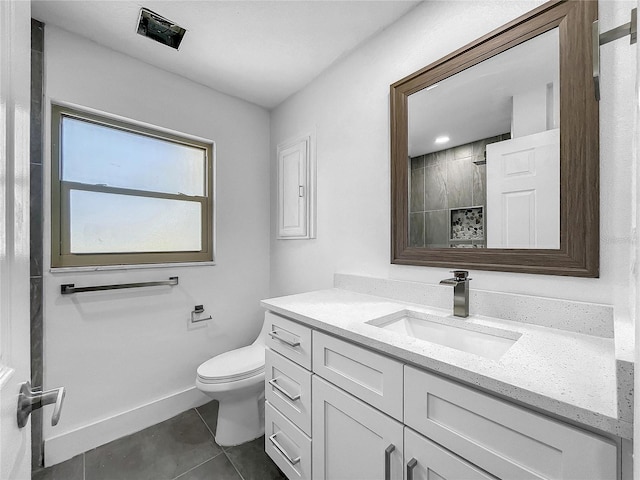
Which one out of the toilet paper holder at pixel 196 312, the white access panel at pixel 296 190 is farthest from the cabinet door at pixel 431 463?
the toilet paper holder at pixel 196 312

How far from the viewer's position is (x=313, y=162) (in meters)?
2.05

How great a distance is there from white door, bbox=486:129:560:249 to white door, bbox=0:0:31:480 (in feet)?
4.65

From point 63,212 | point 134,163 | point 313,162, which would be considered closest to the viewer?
point 63,212

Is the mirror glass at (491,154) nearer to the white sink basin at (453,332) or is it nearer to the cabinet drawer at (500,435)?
the white sink basin at (453,332)

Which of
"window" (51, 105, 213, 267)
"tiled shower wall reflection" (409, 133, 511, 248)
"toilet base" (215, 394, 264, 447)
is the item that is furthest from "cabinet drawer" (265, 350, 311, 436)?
"window" (51, 105, 213, 267)

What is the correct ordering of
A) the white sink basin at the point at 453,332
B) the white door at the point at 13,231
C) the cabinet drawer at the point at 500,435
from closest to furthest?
the white door at the point at 13,231, the cabinet drawer at the point at 500,435, the white sink basin at the point at 453,332

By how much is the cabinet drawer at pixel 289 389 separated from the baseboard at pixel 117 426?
3.00 ft

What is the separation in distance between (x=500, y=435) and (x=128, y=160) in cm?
230

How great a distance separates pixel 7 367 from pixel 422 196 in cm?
145

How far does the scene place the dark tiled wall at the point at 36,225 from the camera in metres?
1.46

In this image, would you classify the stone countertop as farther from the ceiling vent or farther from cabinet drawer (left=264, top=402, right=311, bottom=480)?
the ceiling vent

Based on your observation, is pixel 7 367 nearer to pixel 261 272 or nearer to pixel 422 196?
pixel 422 196

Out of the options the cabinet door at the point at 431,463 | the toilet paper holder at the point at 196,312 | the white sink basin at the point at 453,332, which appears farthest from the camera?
the toilet paper holder at the point at 196,312

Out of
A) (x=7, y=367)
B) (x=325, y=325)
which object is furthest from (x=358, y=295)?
(x=7, y=367)
